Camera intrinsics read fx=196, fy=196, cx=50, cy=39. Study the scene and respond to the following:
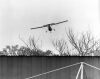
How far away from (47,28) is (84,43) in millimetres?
6638

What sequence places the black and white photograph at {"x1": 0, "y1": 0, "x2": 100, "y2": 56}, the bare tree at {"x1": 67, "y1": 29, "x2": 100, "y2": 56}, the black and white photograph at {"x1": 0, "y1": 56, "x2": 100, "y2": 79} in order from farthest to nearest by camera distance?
1. the bare tree at {"x1": 67, "y1": 29, "x2": 100, "y2": 56}
2. the black and white photograph at {"x1": 0, "y1": 0, "x2": 100, "y2": 56}
3. the black and white photograph at {"x1": 0, "y1": 56, "x2": 100, "y2": 79}

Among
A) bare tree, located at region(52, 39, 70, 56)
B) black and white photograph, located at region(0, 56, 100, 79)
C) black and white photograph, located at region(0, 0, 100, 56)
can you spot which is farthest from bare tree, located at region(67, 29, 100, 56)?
black and white photograph, located at region(0, 56, 100, 79)

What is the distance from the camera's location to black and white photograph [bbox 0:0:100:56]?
21.7 m

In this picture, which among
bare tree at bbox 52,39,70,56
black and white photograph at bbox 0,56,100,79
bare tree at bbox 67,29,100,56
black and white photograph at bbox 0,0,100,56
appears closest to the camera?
black and white photograph at bbox 0,56,100,79

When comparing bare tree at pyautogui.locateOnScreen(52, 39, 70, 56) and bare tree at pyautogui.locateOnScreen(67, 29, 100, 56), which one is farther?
bare tree at pyautogui.locateOnScreen(52, 39, 70, 56)

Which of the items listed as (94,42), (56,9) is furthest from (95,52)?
(56,9)

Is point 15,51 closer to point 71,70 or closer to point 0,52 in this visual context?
point 0,52

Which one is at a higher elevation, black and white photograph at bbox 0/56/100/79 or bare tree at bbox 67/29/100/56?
bare tree at bbox 67/29/100/56

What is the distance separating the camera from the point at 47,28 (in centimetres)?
2362

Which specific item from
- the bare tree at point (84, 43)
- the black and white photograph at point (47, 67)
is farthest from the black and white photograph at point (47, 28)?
the black and white photograph at point (47, 67)

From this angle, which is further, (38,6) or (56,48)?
(56,48)

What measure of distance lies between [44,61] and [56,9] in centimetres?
1670

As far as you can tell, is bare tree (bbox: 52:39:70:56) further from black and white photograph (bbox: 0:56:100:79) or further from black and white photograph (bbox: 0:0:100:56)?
black and white photograph (bbox: 0:56:100:79)

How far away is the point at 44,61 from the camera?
19.3 ft
